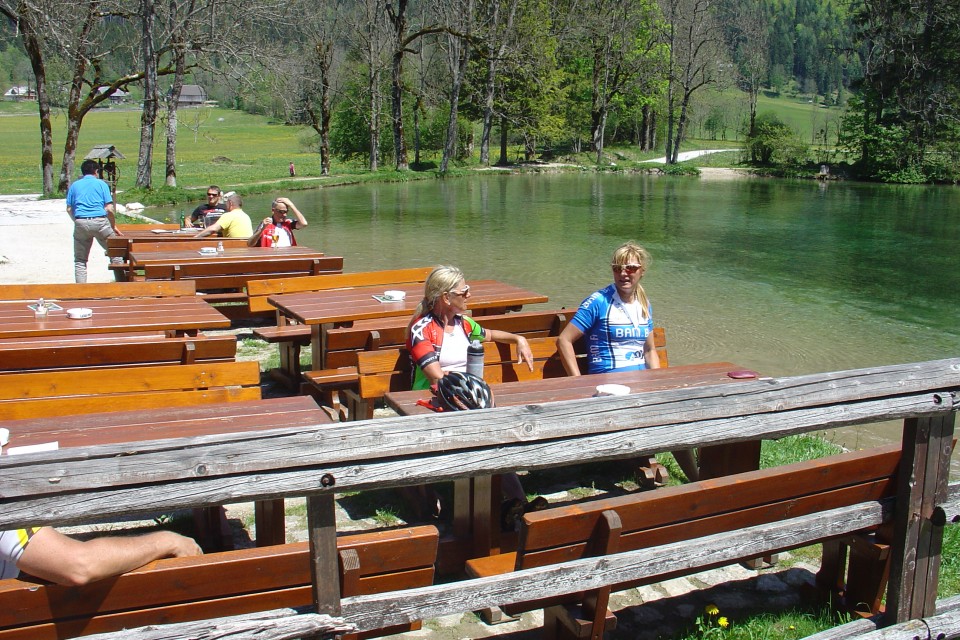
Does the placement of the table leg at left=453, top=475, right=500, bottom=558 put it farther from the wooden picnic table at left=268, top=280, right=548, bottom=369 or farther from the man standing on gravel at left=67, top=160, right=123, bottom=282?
the man standing on gravel at left=67, top=160, right=123, bottom=282

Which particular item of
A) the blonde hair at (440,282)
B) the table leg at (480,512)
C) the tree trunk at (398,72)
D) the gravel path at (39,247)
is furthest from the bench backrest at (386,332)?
the tree trunk at (398,72)

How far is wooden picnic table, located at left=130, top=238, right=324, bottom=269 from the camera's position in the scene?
9742 mm

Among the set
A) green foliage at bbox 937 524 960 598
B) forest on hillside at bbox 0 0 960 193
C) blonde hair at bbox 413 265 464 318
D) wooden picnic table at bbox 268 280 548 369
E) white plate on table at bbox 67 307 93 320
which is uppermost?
forest on hillside at bbox 0 0 960 193

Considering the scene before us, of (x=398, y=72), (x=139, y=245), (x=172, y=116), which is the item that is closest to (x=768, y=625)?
(x=139, y=245)

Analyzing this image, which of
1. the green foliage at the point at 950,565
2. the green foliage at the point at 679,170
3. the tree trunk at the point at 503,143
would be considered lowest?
the green foliage at the point at 950,565

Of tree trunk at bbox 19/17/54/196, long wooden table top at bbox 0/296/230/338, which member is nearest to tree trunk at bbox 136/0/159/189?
tree trunk at bbox 19/17/54/196

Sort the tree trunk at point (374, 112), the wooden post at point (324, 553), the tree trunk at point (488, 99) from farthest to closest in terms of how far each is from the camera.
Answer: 1. the tree trunk at point (488, 99)
2. the tree trunk at point (374, 112)
3. the wooden post at point (324, 553)

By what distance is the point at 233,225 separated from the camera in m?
12.5

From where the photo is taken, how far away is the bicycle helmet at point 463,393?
4.19 m

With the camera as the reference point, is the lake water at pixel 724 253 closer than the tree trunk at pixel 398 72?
Yes

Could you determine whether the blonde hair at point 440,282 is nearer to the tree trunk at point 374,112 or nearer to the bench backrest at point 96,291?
the bench backrest at point 96,291

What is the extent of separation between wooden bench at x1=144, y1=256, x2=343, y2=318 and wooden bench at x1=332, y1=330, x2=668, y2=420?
3.74 m

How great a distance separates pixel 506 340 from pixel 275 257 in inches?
193

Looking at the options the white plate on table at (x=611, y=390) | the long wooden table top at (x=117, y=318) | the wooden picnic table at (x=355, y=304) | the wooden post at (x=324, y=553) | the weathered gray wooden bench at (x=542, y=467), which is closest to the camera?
the weathered gray wooden bench at (x=542, y=467)
